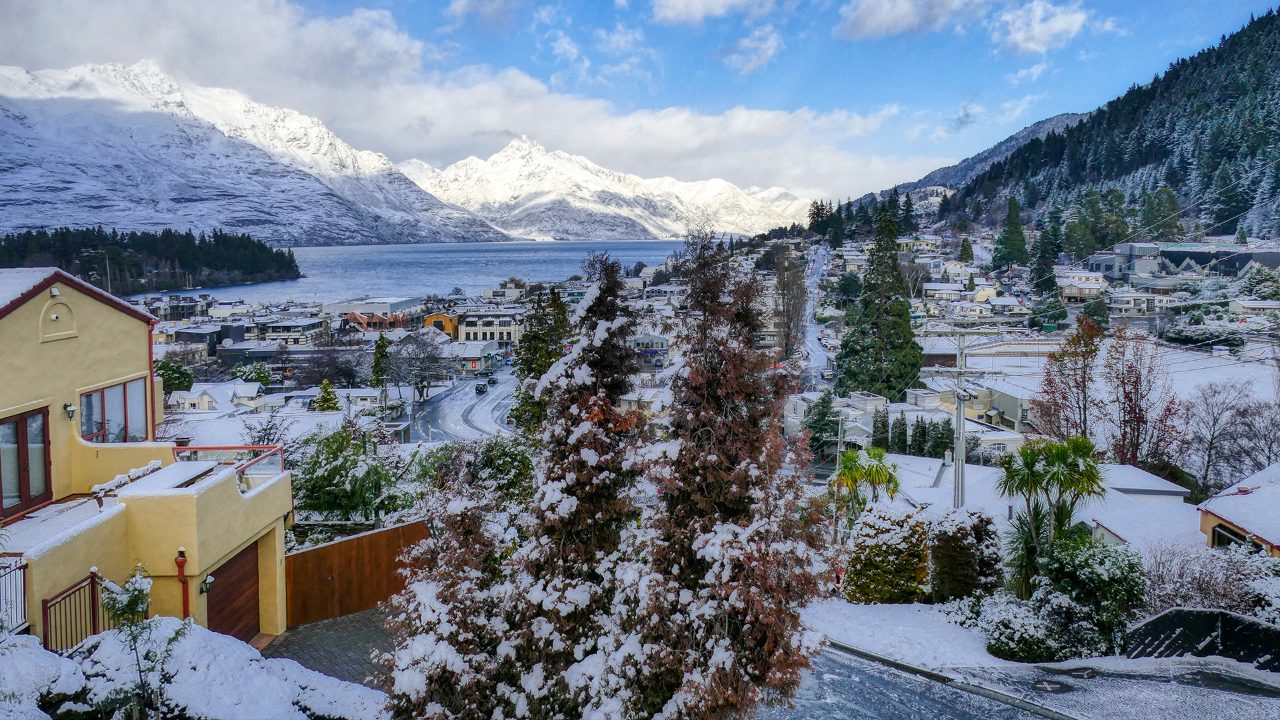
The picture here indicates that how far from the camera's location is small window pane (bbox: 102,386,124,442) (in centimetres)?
922

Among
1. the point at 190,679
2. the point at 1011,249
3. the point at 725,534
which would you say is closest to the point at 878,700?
the point at 725,534

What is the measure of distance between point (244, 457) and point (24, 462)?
128 inches

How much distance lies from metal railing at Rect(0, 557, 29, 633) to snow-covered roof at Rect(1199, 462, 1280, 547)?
15.3 m

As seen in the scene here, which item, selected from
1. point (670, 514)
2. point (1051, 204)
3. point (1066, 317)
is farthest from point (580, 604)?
point (1051, 204)

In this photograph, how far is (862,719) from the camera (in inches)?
372

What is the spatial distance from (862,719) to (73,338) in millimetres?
9942

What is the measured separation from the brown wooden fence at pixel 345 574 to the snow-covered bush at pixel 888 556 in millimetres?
7562

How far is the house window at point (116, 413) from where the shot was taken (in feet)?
29.2

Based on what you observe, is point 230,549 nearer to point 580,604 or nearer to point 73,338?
point 73,338

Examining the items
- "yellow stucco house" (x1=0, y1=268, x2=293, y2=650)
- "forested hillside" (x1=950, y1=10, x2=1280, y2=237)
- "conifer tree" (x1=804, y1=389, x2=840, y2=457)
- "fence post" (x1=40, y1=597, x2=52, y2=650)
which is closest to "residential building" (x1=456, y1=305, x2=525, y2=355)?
"conifer tree" (x1=804, y1=389, x2=840, y2=457)

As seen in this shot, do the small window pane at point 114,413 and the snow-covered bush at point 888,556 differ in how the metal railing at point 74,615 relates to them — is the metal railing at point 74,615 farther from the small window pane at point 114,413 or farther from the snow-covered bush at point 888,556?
the snow-covered bush at point 888,556

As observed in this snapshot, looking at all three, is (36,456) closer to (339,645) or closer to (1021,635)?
(339,645)

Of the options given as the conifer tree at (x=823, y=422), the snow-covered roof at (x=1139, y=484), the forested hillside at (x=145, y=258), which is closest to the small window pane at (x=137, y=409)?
the snow-covered roof at (x=1139, y=484)

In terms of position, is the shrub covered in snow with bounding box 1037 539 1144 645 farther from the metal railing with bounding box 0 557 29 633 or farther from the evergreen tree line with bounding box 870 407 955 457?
the evergreen tree line with bounding box 870 407 955 457
